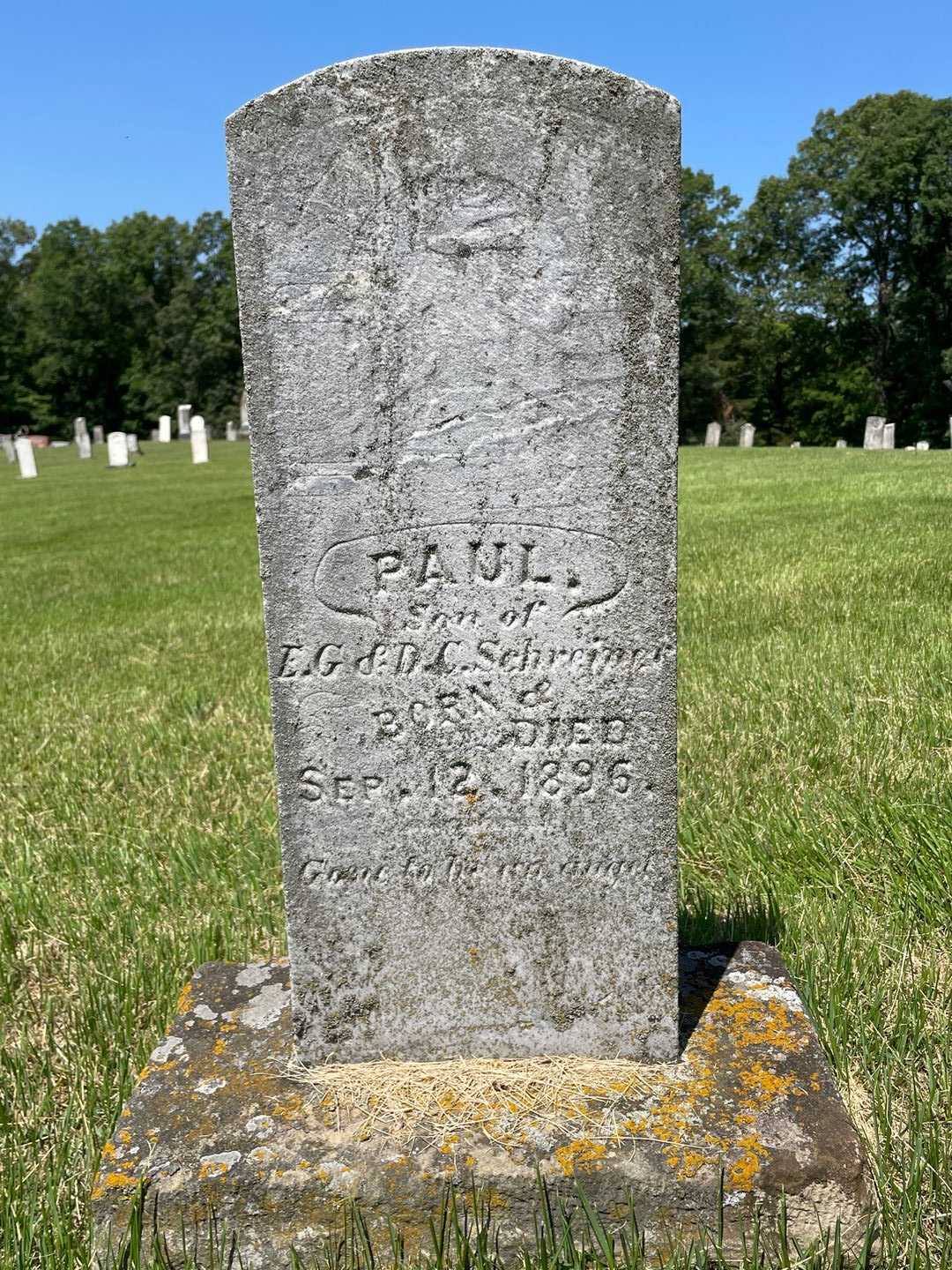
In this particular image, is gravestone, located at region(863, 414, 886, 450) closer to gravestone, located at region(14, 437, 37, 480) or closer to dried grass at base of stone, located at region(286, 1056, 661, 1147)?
gravestone, located at region(14, 437, 37, 480)

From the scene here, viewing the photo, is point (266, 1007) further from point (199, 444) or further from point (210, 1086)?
point (199, 444)

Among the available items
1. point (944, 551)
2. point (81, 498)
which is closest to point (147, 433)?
point (81, 498)

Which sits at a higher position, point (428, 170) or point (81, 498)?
point (428, 170)

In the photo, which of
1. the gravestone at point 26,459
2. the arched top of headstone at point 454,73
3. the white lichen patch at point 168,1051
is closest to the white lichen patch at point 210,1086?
the white lichen patch at point 168,1051

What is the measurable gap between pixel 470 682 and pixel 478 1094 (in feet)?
3.20

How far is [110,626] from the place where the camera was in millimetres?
9211

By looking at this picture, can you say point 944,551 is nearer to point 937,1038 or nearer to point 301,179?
point 937,1038

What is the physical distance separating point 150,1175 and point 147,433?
7024cm

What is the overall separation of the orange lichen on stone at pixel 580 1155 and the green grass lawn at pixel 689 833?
599 millimetres

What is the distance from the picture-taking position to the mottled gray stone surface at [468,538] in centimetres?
225

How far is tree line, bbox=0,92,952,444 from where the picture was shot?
49.2 m

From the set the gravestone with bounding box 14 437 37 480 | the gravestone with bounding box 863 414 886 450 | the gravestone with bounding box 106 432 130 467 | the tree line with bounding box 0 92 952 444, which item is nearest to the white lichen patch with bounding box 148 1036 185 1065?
the gravestone with bounding box 14 437 37 480

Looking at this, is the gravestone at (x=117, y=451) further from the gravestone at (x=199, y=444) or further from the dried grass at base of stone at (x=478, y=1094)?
the dried grass at base of stone at (x=478, y=1094)

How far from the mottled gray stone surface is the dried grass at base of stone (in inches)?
2.2
